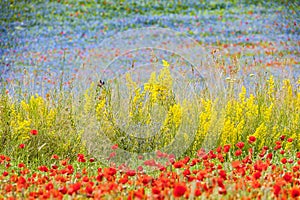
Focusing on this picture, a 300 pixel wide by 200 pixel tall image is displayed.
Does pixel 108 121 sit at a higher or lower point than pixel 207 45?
lower

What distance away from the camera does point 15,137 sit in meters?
5.12

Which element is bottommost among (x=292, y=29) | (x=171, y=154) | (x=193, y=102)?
(x=171, y=154)

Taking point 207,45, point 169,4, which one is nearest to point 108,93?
point 207,45

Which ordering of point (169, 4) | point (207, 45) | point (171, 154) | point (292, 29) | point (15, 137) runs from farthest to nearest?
point (169, 4)
point (292, 29)
point (207, 45)
point (15, 137)
point (171, 154)

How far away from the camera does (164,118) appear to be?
5254 mm

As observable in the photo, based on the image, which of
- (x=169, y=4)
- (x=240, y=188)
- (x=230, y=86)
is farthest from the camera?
(x=169, y=4)

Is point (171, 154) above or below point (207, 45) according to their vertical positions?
below

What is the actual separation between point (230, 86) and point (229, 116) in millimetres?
366

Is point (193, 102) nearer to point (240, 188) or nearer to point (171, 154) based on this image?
point (171, 154)

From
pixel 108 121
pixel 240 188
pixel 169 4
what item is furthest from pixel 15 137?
pixel 169 4

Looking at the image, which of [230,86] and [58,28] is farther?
[58,28]

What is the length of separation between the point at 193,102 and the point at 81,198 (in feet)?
7.73

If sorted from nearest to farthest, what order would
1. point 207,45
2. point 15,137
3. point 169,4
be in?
point 15,137 < point 207,45 < point 169,4

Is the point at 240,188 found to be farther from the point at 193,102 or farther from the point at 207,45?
the point at 207,45
